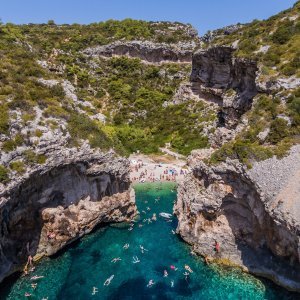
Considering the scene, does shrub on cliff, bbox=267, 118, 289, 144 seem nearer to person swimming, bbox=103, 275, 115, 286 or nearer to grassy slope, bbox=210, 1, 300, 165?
grassy slope, bbox=210, 1, 300, 165

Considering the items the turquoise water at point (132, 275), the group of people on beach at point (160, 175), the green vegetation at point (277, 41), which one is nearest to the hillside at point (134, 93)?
the green vegetation at point (277, 41)

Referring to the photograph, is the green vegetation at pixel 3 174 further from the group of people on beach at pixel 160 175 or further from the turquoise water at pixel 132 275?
the group of people on beach at pixel 160 175

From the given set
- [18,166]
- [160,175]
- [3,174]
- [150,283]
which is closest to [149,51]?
[160,175]

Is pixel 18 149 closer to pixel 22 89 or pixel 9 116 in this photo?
pixel 9 116

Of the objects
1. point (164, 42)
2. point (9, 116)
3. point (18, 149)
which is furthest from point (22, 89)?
point (164, 42)

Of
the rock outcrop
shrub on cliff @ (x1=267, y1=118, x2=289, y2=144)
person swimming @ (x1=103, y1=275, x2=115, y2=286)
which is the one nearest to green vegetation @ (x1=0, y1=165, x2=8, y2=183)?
person swimming @ (x1=103, y1=275, x2=115, y2=286)

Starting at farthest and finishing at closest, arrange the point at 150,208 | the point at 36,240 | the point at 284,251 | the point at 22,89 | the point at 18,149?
the point at 150,208 < the point at 22,89 < the point at 36,240 < the point at 18,149 < the point at 284,251

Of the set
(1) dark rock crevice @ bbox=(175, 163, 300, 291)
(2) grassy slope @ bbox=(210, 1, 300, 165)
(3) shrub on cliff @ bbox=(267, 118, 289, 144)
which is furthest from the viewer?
(3) shrub on cliff @ bbox=(267, 118, 289, 144)
